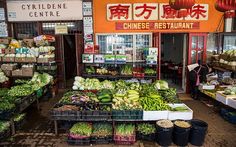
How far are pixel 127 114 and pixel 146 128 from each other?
604mm

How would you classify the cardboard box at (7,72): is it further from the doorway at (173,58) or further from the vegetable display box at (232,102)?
the vegetable display box at (232,102)

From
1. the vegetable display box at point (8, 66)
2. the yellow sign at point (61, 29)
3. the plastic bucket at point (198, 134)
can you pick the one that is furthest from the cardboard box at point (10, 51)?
the plastic bucket at point (198, 134)

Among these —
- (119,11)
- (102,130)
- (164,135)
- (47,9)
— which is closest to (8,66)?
(47,9)

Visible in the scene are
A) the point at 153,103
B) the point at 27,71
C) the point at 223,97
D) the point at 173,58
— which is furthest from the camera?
the point at 173,58

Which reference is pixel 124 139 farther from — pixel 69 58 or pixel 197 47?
pixel 69 58

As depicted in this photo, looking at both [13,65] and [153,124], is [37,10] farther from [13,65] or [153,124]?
[153,124]

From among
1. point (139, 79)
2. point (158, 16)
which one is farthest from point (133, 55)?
point (158, 16)

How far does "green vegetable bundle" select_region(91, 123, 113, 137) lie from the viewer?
5.33m

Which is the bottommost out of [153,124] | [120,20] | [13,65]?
[153,124]

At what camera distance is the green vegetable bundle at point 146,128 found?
536 centimetres

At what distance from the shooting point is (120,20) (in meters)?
9.33

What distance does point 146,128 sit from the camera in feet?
17.9

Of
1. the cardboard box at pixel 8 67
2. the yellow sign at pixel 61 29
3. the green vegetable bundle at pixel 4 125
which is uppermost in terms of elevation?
the yellow sign at pixel 61 29

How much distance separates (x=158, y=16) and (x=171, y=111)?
16.7ft
